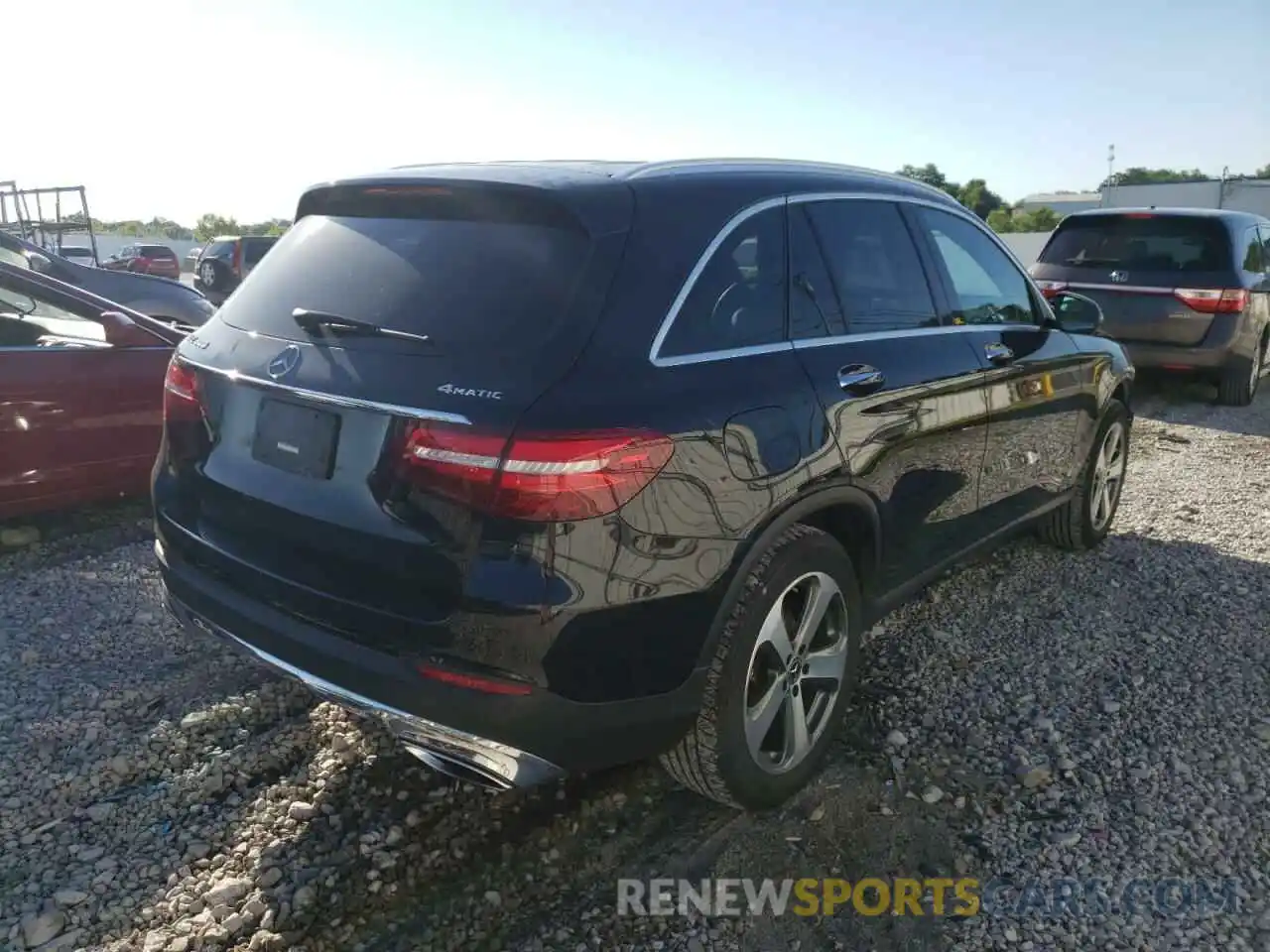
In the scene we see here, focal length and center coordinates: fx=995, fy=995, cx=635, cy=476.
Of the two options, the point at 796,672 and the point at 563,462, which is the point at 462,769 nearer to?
the point at 563,462

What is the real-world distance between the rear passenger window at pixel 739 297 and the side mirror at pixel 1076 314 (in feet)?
7.16

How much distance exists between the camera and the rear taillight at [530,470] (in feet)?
7.02

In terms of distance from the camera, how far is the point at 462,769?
244cm

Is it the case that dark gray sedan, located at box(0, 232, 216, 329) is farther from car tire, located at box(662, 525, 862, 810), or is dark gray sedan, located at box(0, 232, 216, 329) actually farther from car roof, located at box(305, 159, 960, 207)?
car tire, located at box(662, 525, 862, 810)

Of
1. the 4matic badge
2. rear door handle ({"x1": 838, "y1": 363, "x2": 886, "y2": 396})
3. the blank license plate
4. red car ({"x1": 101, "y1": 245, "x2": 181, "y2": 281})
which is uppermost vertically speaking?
the 4matic badge

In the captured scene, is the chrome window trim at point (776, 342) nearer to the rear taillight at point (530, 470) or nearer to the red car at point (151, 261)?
the rear taillight at point (530, 470)

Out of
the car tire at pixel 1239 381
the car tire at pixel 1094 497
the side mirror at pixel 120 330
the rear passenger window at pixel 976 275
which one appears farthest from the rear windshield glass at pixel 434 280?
the car tire at pixel 1239 381

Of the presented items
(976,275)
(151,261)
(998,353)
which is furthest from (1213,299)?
(151,261)

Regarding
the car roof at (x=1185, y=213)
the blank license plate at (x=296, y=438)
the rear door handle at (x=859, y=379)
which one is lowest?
the blank license plate at (x=296, y=438)

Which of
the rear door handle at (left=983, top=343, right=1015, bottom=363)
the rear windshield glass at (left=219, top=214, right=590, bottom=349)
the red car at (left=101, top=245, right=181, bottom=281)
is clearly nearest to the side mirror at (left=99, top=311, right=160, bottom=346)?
the rear windshield glass at (left=219, top=214, right=590, bottom=349)

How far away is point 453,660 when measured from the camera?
7.32ft

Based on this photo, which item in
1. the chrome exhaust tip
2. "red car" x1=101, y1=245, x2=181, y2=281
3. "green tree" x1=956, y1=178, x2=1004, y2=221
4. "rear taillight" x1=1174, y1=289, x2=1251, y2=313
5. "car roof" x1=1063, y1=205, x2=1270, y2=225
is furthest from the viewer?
"green tree" x1=956, y1=178, x2=1004, y2=221

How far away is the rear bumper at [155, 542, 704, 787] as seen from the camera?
2240 mm

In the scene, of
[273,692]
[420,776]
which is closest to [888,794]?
[420,776]
